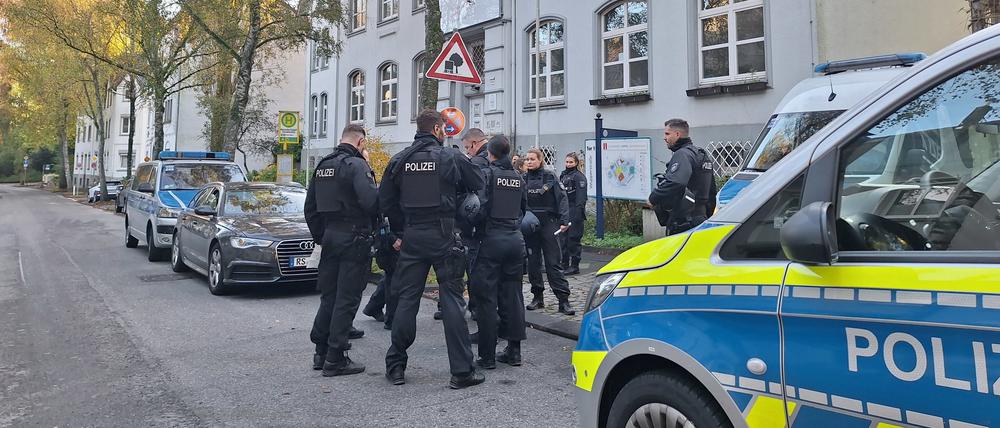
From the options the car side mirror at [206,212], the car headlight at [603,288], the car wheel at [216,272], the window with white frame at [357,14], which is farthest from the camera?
the window with white frame at [357,14]

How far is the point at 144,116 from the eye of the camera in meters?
50.3

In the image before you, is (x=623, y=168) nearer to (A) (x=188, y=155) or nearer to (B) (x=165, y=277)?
(B) (x=165, y=277)

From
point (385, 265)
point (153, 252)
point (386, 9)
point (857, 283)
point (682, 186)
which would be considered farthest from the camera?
point (386, 9)

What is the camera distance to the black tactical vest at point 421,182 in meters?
4.50

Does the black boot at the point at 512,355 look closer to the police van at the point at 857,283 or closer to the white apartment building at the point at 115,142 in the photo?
the police van at the point at 857,283

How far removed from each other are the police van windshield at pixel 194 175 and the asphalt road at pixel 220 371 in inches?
156

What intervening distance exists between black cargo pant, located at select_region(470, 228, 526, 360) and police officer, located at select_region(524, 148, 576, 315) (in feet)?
5.25

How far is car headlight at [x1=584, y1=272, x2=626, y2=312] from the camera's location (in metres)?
2.69

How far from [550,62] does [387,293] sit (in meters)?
10.8

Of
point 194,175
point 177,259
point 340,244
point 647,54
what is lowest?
point 177,259

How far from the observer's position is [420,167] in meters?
4.53

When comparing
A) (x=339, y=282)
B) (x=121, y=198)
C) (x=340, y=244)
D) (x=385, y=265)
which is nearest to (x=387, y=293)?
(x=385, y=265)

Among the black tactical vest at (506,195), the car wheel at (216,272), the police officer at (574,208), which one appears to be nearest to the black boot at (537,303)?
the police officer at (574,208)

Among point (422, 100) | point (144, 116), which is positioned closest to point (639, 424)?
point (422, 100)
